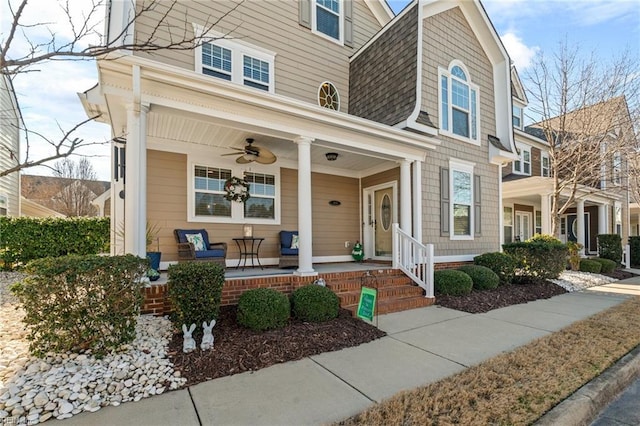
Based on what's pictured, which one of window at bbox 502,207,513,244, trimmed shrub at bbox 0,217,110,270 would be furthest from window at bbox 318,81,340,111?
window at bbox 502,207,513,244

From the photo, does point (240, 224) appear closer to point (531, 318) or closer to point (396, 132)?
point (396, 132)

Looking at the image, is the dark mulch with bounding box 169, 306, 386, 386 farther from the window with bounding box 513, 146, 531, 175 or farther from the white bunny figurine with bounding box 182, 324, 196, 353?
the window with bounding box 513, 146, 531, 175

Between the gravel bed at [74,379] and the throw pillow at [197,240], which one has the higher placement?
the throw pillow at [197,240]

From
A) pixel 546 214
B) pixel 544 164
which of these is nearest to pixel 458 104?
pixel 546 214

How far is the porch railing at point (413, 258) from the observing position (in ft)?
20.7

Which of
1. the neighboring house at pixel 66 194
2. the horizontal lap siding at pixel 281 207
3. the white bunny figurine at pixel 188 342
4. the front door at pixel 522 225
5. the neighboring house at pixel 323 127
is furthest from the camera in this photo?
the neighboring house at pixel 66 194

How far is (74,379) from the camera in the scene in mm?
2871

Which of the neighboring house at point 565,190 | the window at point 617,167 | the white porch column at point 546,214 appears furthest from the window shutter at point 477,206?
the window at point 617,167

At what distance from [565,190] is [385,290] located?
10.4 m

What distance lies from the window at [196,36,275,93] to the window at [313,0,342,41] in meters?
1.91

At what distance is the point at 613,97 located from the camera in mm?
10344

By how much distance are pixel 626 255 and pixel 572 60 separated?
7893 mm

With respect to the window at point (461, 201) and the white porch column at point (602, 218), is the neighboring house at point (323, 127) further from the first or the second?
the white porch column at point (602, 218)

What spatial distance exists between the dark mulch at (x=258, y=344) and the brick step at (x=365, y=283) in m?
0.85
